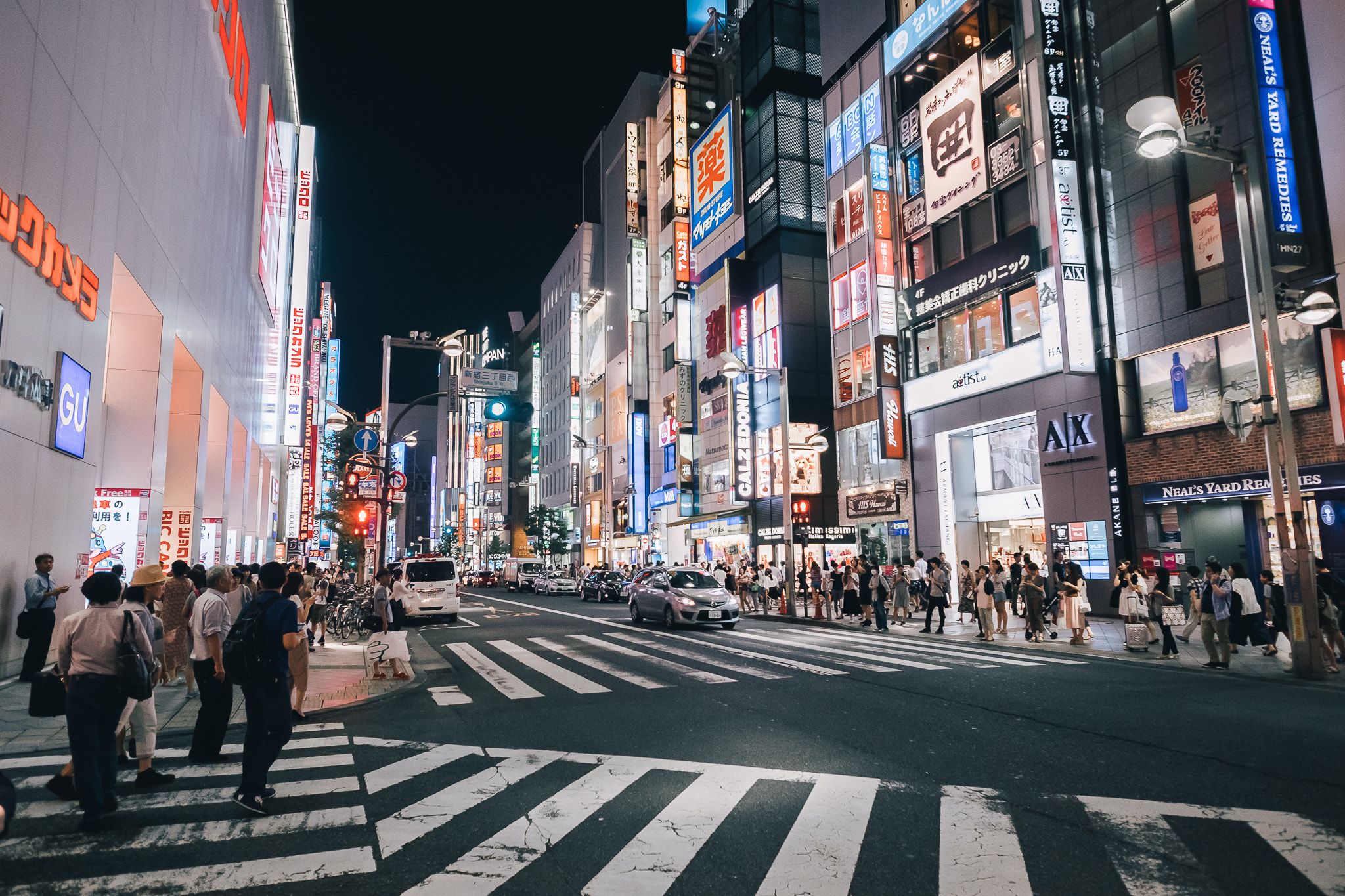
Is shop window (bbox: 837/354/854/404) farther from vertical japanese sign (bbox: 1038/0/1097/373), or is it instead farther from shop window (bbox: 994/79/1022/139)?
vertical japanese sign (bbox: 1038/0/1097/373)

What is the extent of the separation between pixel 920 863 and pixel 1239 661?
1203cm

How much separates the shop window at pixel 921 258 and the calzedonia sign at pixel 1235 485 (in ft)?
40.4

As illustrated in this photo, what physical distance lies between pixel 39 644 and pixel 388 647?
450cm

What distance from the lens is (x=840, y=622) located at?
2308 centimetres

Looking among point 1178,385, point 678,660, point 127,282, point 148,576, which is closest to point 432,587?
point 127,282

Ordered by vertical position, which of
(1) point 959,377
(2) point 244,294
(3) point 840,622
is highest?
(2) point 244,294

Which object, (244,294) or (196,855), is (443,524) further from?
(196,855)

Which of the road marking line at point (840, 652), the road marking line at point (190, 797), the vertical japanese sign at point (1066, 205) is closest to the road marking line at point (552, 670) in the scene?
the road marking line at point (190, 797)

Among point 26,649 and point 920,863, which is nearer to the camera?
point 920,863

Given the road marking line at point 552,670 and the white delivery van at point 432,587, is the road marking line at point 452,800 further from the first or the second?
the white delivery van at point 432,587

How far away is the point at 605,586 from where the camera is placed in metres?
40.4

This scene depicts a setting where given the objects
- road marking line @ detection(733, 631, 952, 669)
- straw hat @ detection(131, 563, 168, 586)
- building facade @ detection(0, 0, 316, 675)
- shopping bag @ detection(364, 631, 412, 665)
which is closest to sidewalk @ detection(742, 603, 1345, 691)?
road marking line @ detection(733, 631, 952, 669)

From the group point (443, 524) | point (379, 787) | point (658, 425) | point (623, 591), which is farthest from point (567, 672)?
point (443, 524)

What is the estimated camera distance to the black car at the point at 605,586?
132 feet
